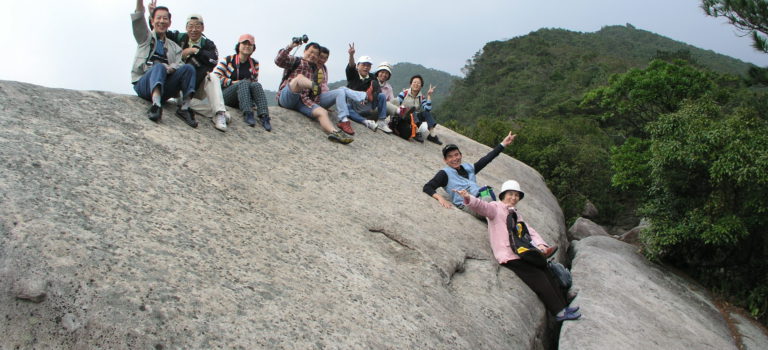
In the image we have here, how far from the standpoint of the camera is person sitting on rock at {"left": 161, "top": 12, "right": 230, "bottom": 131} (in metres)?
6.36

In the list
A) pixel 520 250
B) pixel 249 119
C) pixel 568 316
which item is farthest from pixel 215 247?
pixel 568 316

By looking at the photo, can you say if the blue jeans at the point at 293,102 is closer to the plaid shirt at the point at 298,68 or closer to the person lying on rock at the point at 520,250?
the plaid shirt at the point at 298,68

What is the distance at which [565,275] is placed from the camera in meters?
6.49

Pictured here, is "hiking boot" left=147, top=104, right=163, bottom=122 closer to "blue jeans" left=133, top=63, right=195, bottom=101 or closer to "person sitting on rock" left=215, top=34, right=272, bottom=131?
"blue jeans" left=133, top=63, right=195, bottom=101

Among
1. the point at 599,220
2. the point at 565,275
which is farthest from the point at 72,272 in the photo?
the point at 599,220

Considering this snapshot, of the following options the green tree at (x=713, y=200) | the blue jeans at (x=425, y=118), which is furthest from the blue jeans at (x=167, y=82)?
the green tree at (x=713, y=200)

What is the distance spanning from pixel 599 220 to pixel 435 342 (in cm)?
2225

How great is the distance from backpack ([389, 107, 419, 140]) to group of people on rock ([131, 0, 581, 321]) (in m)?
0.07

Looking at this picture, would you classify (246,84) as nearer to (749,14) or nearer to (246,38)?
(246,38)

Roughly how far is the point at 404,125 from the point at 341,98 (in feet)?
5.96

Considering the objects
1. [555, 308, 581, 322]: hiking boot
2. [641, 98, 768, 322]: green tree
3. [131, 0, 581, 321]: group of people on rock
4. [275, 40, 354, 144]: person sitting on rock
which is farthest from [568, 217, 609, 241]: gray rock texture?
[555, 308, 581, 322]: hiking boot

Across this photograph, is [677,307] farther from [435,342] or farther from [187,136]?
[187,136]

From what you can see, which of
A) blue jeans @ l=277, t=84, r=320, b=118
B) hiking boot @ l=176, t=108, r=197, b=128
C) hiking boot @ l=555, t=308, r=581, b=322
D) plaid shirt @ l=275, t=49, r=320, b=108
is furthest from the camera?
blue jeans @ l=277, t=84, r=320, b=118

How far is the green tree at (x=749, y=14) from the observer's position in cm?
1169
